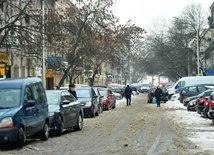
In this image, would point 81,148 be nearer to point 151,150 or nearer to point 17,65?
point 151,150

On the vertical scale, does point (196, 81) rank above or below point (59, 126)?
above

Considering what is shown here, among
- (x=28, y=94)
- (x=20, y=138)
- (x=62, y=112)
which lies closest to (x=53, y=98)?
(x=62, y=112)

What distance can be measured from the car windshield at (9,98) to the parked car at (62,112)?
239 cm

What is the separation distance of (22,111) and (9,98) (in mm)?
699

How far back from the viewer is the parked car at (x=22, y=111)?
13.6m

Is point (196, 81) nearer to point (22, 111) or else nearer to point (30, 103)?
point (30, 103)

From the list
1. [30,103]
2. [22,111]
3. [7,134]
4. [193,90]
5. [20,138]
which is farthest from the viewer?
[193,90]

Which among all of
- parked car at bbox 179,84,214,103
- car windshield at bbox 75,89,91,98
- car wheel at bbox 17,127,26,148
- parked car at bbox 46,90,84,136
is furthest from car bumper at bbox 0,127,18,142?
parked car at bbox 179,84,214,103

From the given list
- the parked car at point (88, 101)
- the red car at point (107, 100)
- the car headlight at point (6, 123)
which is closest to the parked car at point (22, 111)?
the car headlight at point (6, 123)

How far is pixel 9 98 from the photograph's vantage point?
1475 cm

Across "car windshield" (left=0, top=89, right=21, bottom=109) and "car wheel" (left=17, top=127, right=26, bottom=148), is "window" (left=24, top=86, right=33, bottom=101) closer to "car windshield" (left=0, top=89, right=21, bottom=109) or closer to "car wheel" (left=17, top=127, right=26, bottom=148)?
"car windshield" (left=0, top=89, right=21, bottom=109)

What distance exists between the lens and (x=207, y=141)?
15.1 metres

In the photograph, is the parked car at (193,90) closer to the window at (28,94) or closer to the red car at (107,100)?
the red car at (107,100)

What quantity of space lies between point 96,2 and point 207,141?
1138 inches
